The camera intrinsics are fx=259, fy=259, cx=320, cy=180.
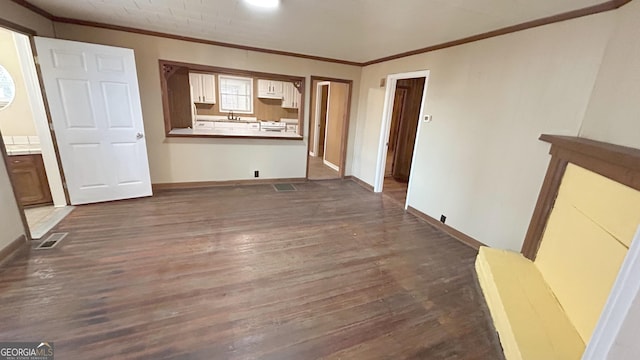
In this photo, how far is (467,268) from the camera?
2.70 metres

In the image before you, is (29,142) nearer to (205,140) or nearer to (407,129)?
(205,140)

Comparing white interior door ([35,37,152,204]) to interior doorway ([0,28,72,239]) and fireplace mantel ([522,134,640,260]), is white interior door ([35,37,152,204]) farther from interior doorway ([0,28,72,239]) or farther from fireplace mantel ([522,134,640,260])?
fireplace mantel ([522,134,640,260])

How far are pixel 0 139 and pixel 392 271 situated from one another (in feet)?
12.8

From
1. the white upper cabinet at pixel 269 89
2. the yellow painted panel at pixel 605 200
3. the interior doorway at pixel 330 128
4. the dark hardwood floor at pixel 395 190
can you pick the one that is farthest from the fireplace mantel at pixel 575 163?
the white upper cabinet at pixel 269 89

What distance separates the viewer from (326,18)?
8.76 ft

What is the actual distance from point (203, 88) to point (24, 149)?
388 cm

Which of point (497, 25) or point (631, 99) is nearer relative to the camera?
point (631, 99)

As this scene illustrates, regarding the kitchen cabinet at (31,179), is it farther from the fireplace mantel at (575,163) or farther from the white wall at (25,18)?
the fireplace mantel at (575,163)

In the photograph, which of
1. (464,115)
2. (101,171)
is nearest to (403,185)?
(464,115)

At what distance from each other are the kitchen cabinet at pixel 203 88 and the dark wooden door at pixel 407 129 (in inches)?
181

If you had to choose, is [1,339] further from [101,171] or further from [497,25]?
[497,25]

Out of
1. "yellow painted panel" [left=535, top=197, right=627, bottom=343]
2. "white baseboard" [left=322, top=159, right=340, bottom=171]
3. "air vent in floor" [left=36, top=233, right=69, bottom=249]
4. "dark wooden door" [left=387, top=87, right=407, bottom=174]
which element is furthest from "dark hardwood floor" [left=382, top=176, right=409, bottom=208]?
"air vent in floor" [left=36, top=233, right=69, bottom=249]

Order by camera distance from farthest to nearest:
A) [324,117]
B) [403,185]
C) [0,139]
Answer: [324,117] < [403,185] < [0,139]

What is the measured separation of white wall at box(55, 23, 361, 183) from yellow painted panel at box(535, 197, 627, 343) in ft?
12.9
